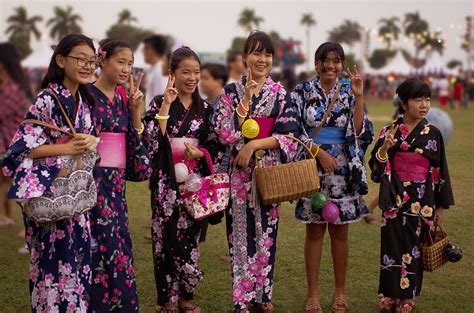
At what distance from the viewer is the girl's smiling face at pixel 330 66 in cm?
425

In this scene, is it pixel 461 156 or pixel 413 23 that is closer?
pixel 461 156

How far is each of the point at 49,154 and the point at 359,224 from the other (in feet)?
14.7

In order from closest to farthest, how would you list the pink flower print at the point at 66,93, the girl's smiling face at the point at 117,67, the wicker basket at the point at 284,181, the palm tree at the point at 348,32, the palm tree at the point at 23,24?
the pink flower print at the point at 66,93, the girl's smiling face at the point at 117,67, the wicker basket at the point at 284,181, the palm tree at the point at 23,24, the palm tree at the point at 348,32

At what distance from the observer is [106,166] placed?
11.9ft

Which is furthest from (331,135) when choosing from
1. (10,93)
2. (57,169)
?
(10,93)

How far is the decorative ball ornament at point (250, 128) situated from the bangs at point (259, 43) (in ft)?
1.70

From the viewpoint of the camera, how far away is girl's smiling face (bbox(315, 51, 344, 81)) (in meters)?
4.25

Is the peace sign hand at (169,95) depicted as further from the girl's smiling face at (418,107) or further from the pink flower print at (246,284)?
the girl's smiling face at (418,107)

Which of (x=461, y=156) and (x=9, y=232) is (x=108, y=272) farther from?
(x=461, y=156)

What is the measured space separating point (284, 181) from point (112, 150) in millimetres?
1126

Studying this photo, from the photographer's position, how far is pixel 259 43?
4176 mm

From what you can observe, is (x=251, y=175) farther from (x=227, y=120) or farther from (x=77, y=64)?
(x=77, y=64)

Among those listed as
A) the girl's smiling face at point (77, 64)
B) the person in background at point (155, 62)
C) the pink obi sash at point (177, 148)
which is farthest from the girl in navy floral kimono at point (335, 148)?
the person in background at point (155, 62)

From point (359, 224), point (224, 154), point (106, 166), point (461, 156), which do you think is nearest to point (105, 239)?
point (106, 166)
